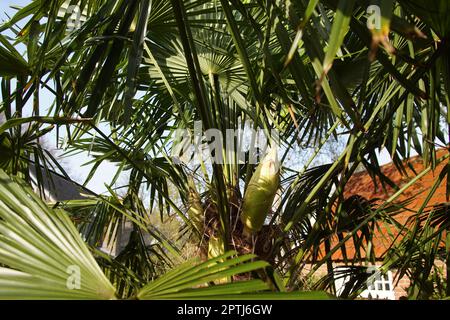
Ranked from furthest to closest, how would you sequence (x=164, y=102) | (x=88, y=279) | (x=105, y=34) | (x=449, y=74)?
(x=164, y=102) → (x=105, y=34) → (x=449, y=74) → (x=88, y=279)

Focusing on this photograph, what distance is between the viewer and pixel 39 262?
0.90 meters

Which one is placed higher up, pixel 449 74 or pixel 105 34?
pixel 105 34

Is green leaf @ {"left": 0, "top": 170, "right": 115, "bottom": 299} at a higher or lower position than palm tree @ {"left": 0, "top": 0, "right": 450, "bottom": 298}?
lower

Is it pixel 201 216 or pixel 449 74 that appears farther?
pixel 201 216

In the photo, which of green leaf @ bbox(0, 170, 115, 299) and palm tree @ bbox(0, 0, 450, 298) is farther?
palm tree @ bbox(0, 0, 450, 298)

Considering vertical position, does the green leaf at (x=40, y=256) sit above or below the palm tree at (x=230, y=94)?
below

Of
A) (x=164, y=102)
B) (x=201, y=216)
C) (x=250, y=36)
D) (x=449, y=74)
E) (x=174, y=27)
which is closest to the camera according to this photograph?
(x=449, y=74)

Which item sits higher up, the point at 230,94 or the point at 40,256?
the point at 230,94

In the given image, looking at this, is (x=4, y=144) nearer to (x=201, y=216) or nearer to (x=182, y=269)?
(x=201, y=216)

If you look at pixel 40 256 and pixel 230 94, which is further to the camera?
pixel 230 94

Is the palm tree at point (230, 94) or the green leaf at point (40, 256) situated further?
the palm tree at point (230, 94)
